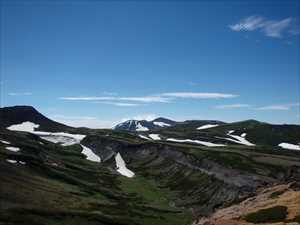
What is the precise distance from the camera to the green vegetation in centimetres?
5772

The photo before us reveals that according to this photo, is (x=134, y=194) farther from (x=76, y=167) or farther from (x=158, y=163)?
(x=158, y=163)

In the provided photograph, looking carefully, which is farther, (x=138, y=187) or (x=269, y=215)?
(x=138, y=187)

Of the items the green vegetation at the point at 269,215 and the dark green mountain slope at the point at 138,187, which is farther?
the dark green mountain slope at the point at 138,187

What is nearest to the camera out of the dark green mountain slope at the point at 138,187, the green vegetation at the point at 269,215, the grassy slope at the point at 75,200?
the green vegetation at the point at 269,215

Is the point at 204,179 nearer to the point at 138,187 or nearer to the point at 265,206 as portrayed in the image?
the point at 138,187

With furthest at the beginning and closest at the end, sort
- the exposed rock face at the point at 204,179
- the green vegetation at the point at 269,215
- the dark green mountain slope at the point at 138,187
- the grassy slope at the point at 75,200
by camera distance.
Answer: the exposed rock face at the point at 204,179
the dark green mountain slope at the point at 138,187
the grassy slope at the point at 75,200
the green vegetation at the point at 269,215

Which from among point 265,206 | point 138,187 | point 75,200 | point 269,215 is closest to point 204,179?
point 138,187

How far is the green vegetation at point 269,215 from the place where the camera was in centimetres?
5772

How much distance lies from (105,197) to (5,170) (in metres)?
28.9

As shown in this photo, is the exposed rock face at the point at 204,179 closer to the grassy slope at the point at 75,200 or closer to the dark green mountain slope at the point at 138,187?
the dark green mountain slope at the point at 138,187

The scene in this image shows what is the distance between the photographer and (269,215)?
5922 centimetres

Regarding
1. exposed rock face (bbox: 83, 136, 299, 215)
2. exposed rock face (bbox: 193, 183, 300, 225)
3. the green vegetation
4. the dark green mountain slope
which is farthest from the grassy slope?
the green vegetation

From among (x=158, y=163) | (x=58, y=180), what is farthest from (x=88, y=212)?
(x=158, y=163)

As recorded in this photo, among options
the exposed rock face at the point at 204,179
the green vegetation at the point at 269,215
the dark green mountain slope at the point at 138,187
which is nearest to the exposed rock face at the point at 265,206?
the green vegetation at the point at 269,215
